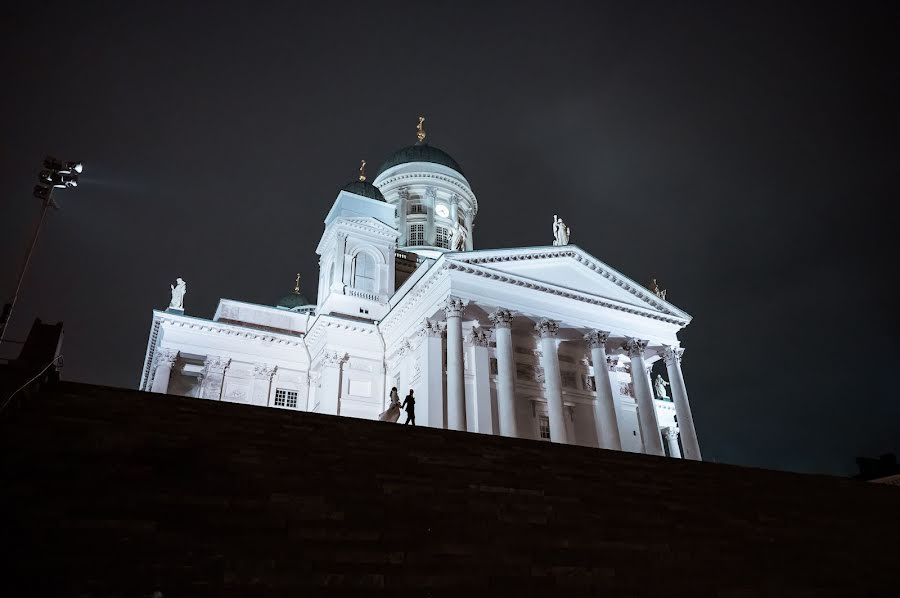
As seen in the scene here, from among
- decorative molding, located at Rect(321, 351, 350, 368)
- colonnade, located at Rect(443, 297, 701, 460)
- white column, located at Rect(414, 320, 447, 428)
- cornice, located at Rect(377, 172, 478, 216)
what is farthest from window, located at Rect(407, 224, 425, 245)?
colonnade, located at Rect(443, 297, 701, 460)

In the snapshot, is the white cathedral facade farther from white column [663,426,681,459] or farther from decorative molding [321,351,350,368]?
white column [663,426,681,459]

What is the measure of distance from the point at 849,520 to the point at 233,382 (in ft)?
86.9

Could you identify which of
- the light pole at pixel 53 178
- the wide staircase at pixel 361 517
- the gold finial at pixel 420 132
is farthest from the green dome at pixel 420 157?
the wide staircase at pixel 361 517

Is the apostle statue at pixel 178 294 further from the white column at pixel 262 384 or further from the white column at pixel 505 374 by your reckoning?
the white column at pixel 505 374

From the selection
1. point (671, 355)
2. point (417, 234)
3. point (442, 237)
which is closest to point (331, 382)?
point (671, 355)

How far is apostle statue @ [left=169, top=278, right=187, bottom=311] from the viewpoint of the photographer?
30.2 metres

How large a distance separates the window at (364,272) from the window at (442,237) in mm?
10603

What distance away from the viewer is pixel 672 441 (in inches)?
1624

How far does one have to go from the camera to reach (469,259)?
969 inches

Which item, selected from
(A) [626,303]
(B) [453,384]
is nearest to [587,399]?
(A) [626,303]

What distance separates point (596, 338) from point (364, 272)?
13.9 metres

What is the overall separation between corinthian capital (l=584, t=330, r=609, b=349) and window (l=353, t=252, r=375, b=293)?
41.6 feet

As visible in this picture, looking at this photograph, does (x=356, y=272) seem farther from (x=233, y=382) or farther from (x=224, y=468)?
(x=224, y=468)

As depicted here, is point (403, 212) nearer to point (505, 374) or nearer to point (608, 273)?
point (608, 273)
